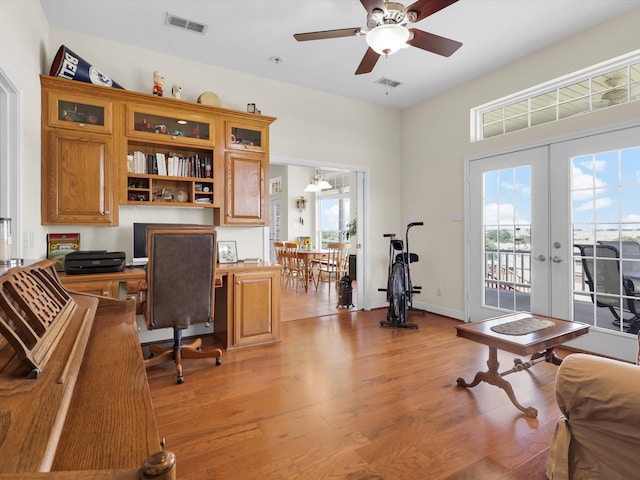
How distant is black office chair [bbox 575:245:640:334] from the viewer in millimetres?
3043

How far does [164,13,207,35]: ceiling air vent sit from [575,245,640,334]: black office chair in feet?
13.5

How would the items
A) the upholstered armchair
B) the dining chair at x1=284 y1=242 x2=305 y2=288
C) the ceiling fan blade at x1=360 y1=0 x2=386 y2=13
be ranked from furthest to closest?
the dining chair at x1=284 y1=242 x2=305 y2=288
the ceiling fan blade at x1=360 y1=0 x2=386 y2=13
the upholstered armchair

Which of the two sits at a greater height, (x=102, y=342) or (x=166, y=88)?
(x=166, y=88)

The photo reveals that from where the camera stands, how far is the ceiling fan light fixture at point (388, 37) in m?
2.28

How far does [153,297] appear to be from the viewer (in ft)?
8.80

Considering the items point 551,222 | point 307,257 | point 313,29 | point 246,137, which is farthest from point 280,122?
point 551,222

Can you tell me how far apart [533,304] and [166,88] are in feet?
14.9

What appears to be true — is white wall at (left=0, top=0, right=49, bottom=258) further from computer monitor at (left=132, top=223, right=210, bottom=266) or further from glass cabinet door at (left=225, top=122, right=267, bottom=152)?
glass cabinet door at (left=225, top=122, right=267, bottom=152)

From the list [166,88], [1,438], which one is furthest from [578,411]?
[166,88]

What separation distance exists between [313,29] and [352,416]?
3267 millimetres

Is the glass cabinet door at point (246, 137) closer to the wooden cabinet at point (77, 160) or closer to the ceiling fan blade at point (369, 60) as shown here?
the wooden cabinet at point (77, 160)

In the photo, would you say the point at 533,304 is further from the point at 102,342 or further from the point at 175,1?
the point at 175,1

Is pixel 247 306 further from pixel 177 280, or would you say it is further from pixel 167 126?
pixel 167 126

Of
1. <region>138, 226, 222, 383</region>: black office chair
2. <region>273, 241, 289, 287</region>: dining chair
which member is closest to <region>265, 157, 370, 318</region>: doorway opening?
<region>273, 241, 289, 287</region>: dining chair
